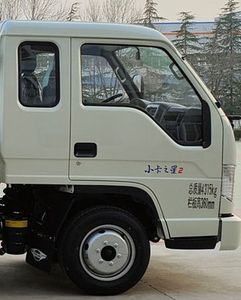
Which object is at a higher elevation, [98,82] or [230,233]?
[98,82]

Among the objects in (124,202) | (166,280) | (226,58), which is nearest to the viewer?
(124,202)

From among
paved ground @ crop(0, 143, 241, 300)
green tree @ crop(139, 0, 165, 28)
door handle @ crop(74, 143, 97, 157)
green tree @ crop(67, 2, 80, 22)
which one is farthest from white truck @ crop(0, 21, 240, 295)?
green tree @ crop(139, 0, 165, 28)

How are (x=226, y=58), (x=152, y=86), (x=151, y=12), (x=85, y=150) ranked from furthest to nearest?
(x=226, y=58) < (x=151, y=12) < (x=152, y=86) < (x=85, y=150)

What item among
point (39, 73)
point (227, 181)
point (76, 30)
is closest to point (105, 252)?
point (227, 181)

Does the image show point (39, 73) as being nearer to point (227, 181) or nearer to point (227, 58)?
point (227, 181)

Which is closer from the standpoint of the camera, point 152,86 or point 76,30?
point 76,30

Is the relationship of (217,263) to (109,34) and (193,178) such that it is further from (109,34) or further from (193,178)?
(109,34)

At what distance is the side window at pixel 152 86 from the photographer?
593 centimetres

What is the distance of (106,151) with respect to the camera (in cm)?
579

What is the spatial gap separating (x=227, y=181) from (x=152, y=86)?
1.18 metres

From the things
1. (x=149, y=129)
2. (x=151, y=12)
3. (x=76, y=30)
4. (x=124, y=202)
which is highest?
(x=151, y=12)

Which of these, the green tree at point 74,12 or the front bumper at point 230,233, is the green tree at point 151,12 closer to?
the green tree at point 74,12

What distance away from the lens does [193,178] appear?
597 centimetres

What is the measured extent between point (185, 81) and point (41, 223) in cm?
197
